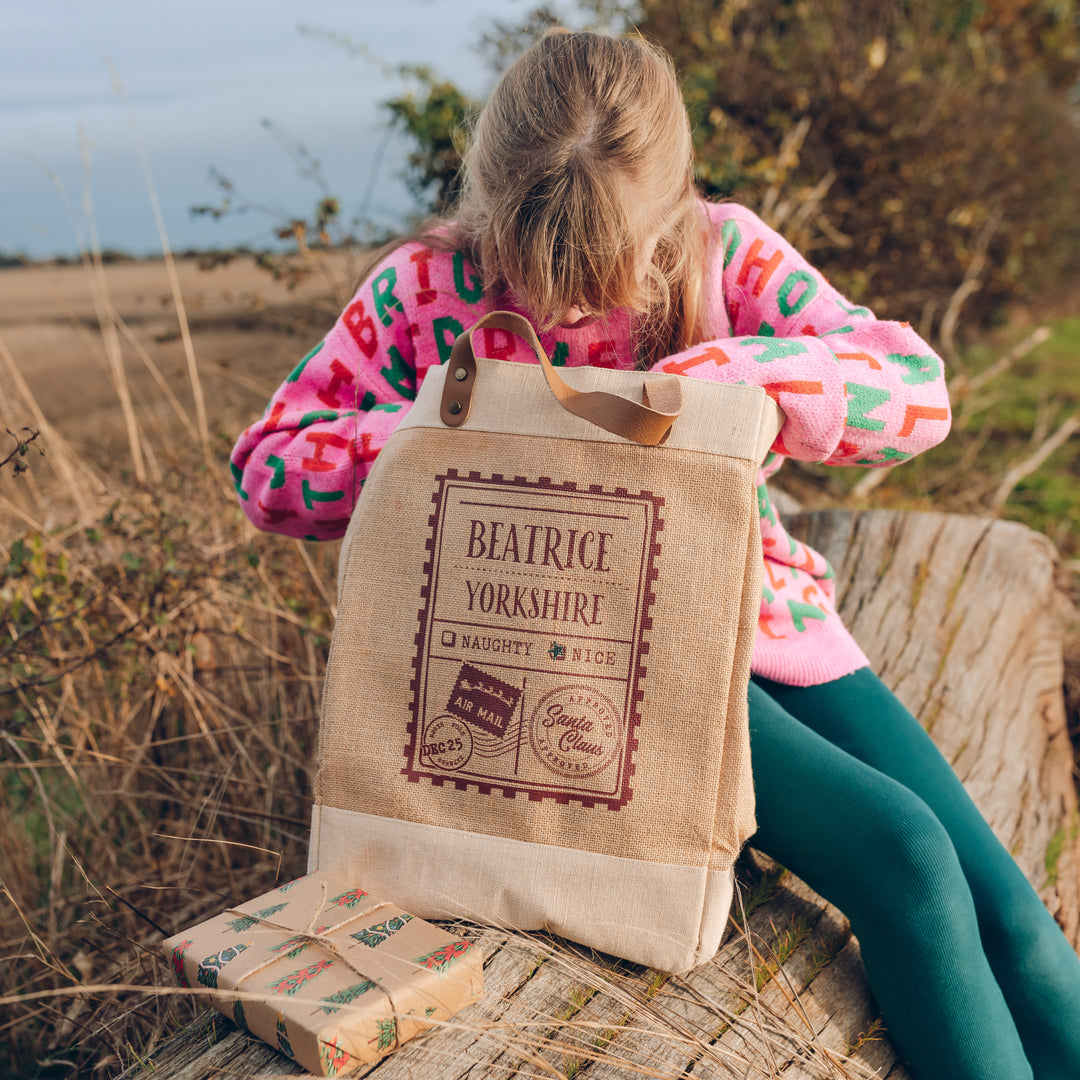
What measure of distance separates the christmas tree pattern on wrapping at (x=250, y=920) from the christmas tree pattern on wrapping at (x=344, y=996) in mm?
196

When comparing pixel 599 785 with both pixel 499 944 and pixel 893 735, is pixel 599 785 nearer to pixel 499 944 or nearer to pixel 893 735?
pixel 499 944

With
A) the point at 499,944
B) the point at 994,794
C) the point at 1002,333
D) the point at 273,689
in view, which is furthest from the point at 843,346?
the point at 1002,333

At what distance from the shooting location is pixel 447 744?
3.92ft

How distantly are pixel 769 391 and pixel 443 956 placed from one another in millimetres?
892

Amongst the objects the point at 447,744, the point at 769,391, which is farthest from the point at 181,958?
the point at 769,391

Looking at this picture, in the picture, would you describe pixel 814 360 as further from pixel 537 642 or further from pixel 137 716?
pixel 137 716

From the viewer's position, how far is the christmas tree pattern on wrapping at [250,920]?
3.83 ft

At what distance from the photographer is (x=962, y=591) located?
7.98 ft

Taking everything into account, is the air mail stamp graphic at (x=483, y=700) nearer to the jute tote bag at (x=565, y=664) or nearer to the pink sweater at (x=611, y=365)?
the jute tote bag at (x=565, y=664)

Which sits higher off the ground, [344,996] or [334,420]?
[334,420]

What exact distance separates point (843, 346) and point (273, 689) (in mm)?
1694

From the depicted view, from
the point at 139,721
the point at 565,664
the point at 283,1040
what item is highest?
the point at 565,664

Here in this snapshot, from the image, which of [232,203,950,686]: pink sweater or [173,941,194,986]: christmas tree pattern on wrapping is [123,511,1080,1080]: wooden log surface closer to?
[173,941,194,986]: christmas tree pattern on wrapping

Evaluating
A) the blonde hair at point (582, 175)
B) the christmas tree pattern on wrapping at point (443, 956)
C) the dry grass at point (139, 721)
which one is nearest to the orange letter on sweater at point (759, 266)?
the blonde hair at point (582, 175)
